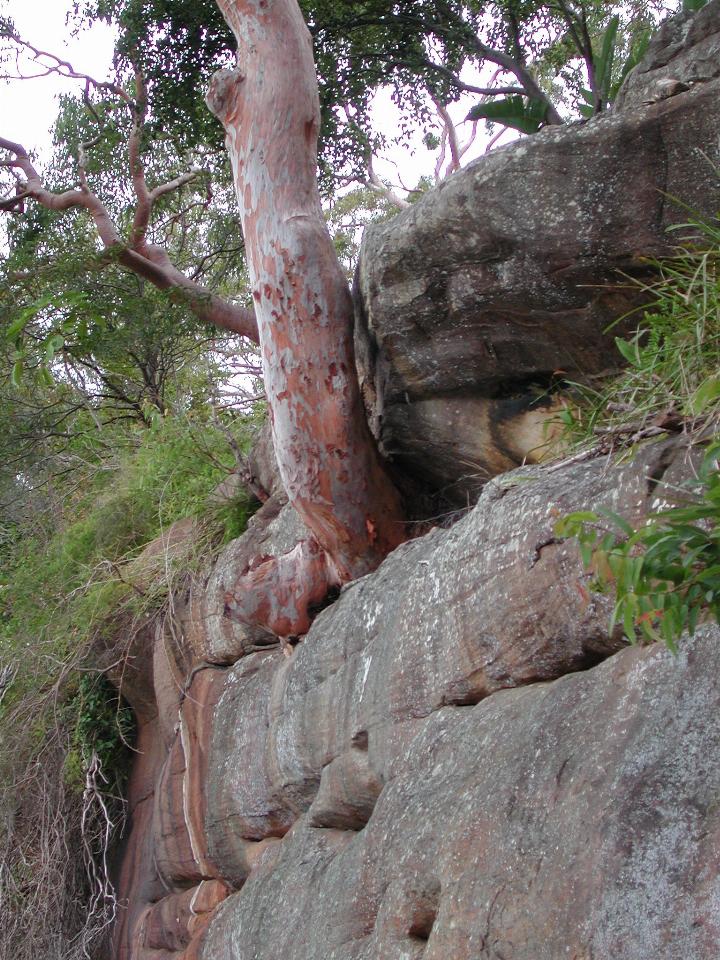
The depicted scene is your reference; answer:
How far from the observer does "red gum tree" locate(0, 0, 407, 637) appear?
5.74m

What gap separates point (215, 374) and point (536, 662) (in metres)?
8.60

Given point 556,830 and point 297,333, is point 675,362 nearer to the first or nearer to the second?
point 556,830

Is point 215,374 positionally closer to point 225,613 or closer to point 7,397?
point 7,397

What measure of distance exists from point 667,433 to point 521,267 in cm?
135

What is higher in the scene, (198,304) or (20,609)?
(198,304)

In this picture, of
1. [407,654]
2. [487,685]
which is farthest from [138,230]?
[487,685]

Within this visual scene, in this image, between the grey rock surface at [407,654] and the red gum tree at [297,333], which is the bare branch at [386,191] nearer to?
the red gum tree at [297,333]

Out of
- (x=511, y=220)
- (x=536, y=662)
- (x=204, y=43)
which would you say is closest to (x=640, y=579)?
(x=536, y=662)

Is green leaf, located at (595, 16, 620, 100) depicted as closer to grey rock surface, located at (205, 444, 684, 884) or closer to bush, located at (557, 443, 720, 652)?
grey rock surface, located at (205, 444, 684, 884)

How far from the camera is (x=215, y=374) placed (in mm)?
12047

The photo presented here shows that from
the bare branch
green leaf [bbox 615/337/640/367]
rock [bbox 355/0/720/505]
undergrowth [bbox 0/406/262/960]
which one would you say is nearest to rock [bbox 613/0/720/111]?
rock [bbox 355/0/720/505]

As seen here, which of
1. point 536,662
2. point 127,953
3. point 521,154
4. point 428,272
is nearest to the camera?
point 536,662

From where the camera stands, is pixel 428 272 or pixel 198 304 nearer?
pixel 428 272

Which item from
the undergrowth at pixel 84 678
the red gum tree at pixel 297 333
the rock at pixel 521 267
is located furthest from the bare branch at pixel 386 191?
the rock at pixel 521 267
